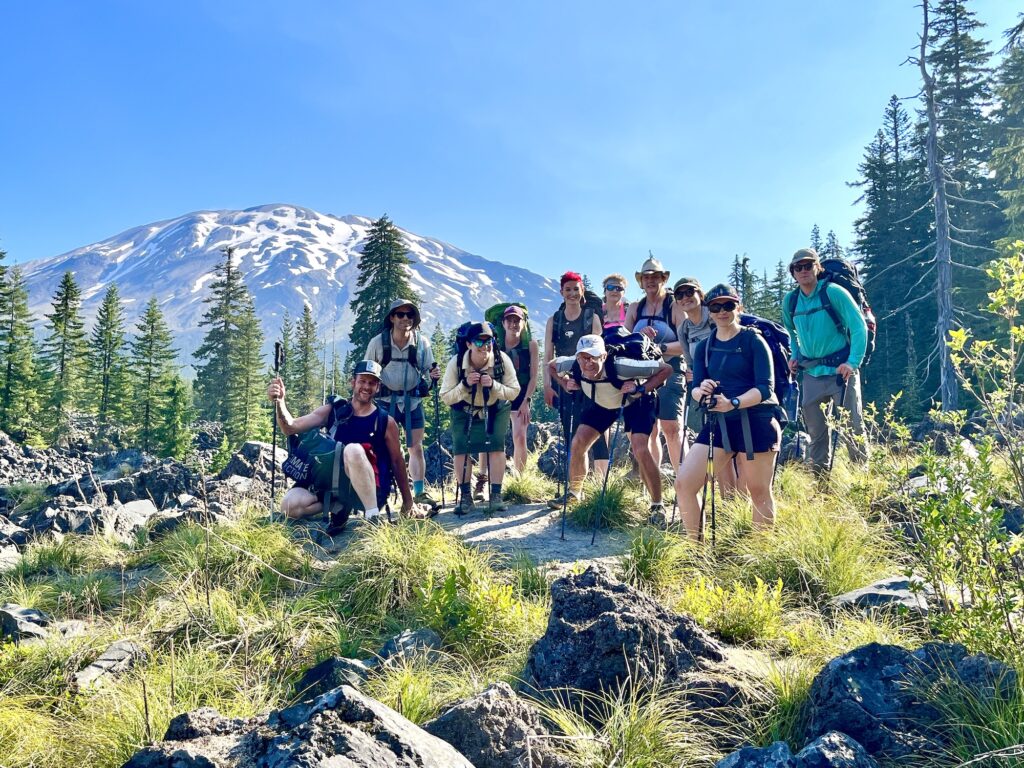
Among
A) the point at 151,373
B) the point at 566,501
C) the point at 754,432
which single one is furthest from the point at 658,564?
the point at 151,373

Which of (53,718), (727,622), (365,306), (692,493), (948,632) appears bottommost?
(53,718)

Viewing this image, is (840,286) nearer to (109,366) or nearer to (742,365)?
(742,365)

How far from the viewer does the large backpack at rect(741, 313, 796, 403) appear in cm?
553

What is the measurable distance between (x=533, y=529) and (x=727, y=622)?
10.4 ft

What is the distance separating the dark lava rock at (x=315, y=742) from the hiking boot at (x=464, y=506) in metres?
5.10

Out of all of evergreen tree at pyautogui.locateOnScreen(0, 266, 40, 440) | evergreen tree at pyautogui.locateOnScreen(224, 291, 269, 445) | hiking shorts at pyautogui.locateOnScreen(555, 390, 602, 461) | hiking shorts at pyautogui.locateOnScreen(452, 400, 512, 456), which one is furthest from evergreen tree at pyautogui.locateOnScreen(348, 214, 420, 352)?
evergreen tree at pyautogui.locateOnScreen(0, 266, 40, 440)

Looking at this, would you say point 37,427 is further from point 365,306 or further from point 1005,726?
point 1005,726

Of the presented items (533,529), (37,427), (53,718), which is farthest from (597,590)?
(37,427)

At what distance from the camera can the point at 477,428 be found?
23.2 feet

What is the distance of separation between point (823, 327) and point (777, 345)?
87 centimetres

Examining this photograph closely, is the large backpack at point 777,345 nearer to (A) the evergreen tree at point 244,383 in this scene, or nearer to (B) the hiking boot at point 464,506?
(B) the hiking boot at point 464,506

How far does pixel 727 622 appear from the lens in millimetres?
3672

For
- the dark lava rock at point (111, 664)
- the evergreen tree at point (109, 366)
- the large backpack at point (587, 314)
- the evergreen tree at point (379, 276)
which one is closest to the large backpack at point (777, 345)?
the large backpack at point (587, 314)

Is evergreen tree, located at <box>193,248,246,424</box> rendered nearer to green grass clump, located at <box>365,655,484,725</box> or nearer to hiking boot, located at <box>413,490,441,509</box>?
hiking boot, located at <box>413,490,441,509</box>
